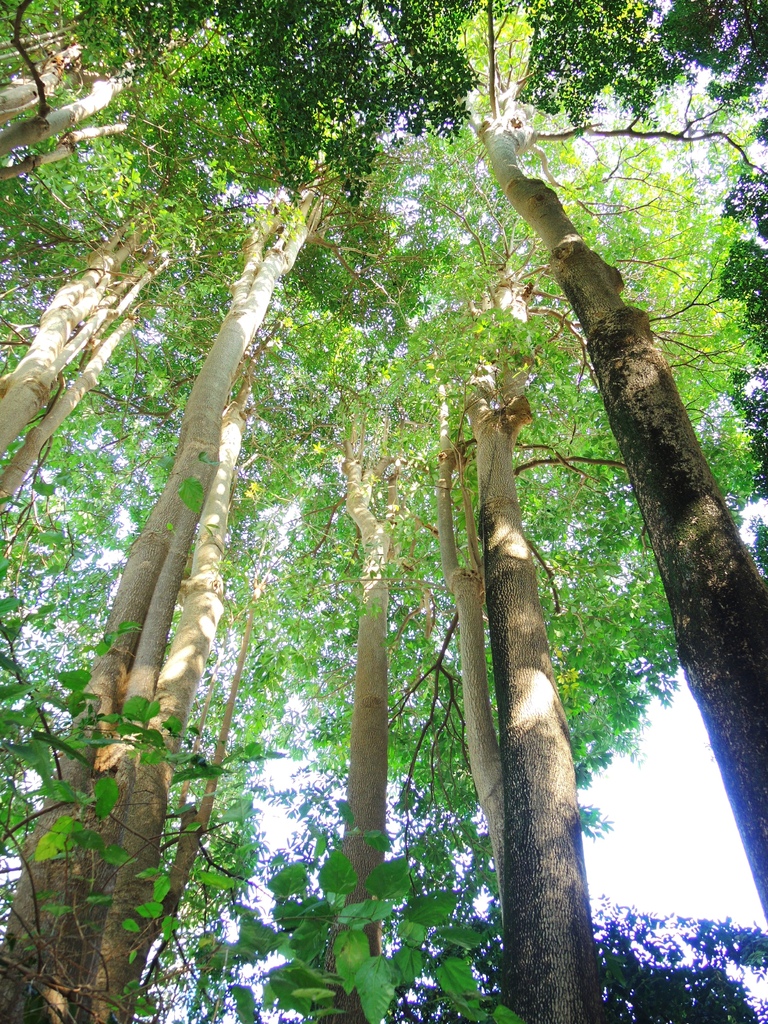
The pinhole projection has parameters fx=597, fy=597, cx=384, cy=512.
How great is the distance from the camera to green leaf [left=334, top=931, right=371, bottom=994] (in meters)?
1.04

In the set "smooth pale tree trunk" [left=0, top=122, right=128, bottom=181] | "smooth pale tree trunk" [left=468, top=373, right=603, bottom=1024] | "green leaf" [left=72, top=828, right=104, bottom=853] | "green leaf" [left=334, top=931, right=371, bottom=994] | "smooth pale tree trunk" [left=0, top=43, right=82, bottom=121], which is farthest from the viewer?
"smooth pale tree trunk" [left=0, top=122, right=128, bottom=181]

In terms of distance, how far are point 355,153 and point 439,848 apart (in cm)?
692

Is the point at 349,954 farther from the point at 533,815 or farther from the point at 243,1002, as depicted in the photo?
the point at 533,815

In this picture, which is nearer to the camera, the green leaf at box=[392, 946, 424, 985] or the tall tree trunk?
the green leaf at box=[392, 946, 424, 985]

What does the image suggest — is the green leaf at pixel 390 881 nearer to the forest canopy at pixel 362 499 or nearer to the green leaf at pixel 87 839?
the forest canopy at pixel 362 499

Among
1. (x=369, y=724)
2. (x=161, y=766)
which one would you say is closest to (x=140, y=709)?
(x=161, y=766)

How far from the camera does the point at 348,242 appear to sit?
9414 mm

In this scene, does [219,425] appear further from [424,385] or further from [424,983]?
[424,983]

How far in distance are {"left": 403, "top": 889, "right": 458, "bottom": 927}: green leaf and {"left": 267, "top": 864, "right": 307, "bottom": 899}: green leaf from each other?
22cm

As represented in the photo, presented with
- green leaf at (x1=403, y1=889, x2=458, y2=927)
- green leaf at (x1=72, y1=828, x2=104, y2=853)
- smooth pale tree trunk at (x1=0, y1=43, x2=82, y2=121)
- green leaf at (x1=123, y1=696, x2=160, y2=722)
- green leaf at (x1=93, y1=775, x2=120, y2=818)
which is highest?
smooth pale tree trunk at (x1=0, y1=43, x2=82, y2=121)

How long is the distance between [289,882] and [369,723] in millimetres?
4670

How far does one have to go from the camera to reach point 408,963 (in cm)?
111

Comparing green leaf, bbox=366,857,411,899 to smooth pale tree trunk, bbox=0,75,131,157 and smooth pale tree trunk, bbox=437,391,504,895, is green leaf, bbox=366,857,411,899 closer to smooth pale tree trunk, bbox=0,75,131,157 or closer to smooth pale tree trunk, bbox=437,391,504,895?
smooth pale tree trunk, bbox=437,391,504,895

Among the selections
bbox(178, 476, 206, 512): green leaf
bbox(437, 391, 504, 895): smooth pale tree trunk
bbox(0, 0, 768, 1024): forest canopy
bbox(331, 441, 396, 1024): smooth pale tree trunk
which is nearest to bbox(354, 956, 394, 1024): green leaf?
bbox(0, 0, 768, 1024): forest canopy
